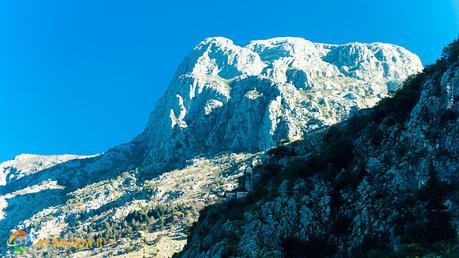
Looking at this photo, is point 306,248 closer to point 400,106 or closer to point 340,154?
point 340,154

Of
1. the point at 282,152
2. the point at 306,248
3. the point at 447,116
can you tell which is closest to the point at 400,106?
the point at 447,116

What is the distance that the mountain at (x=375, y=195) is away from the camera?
45094 millimetres

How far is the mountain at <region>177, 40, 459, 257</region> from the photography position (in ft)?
148

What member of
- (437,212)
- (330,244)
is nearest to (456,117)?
(437,212)

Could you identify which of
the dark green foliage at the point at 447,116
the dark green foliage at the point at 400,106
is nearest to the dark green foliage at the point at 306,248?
the dark green foliage at the point at 400,106

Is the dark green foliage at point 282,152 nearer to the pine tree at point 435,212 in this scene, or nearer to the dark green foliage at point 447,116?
the dark green foliage at point 447,116

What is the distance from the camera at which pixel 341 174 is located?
204 ft

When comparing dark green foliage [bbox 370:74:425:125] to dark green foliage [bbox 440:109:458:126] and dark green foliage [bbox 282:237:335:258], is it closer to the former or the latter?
dark green foliage [bbox 440:109:458:126]

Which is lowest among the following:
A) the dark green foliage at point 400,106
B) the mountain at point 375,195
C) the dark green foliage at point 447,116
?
the mountain at point 375,195

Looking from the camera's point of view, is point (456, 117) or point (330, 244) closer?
point (456, 117)

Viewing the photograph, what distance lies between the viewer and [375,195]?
52844 millimetres

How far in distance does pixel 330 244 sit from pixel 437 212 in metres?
14.8

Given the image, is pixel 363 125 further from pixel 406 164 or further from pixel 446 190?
pixel 446 190

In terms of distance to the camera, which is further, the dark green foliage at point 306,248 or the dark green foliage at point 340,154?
the dark green foliage at point 340,154
